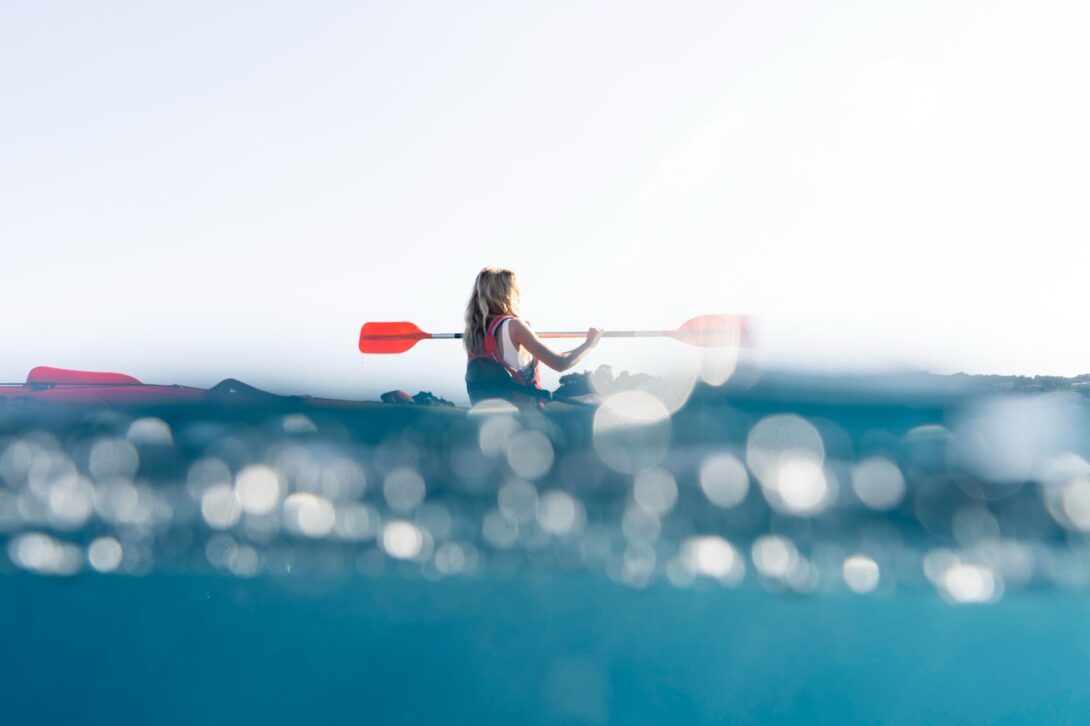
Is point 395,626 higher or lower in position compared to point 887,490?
lower

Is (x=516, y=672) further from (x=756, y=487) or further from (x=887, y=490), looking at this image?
(x=887, y=490)

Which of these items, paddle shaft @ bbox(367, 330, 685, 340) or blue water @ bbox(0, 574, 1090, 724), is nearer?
blue water @ bbox(0, 574, 1090, 724)

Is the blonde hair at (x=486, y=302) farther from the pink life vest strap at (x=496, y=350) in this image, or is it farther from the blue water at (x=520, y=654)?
the blue water at (x=520, y=654)


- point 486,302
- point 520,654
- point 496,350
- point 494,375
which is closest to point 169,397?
point 520,654

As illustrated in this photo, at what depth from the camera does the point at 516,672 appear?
5.37 ft

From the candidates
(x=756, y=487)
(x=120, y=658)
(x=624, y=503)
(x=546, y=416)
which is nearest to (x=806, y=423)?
(x=756, y=487)

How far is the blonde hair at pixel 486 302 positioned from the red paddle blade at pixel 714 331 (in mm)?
960

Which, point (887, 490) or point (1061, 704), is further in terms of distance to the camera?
point (1061, 704)

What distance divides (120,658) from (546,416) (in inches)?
39.2

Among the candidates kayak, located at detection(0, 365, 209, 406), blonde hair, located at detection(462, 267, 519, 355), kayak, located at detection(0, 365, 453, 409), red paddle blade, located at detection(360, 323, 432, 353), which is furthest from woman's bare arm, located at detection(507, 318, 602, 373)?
kayak, located at detection(0, 365, 209, 406)

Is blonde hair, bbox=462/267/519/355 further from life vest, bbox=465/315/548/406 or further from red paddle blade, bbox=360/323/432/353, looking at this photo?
red paddle blade, bbox=360/323/432/353

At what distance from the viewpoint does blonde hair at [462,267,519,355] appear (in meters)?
3.68

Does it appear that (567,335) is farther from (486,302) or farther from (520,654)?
(520,654)

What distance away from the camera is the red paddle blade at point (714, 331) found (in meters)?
3.62
